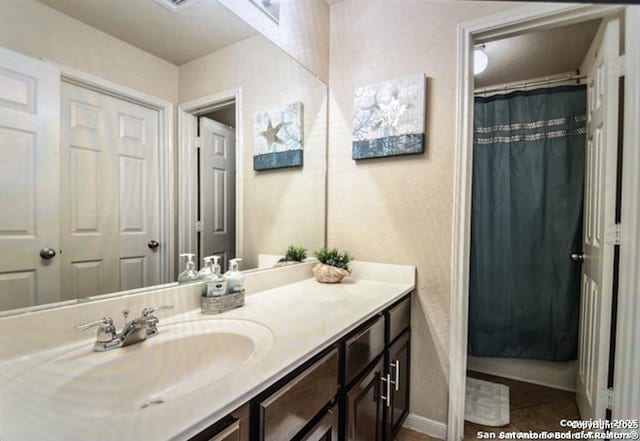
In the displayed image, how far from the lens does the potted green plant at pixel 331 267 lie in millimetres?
1685

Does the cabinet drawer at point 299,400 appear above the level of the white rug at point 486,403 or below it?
above

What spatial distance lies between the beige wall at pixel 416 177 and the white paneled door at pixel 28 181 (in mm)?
1369

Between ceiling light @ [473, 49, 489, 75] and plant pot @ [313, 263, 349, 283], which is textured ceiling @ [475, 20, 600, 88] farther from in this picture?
plant pot @ [313, 263, 349, 283]

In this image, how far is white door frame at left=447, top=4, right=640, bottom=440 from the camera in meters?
1.29

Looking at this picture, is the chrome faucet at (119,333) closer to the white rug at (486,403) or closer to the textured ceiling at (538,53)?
the white rug at (486,403)

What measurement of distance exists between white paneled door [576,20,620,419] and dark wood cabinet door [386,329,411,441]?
864 mm

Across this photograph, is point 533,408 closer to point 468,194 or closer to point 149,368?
point 468,194

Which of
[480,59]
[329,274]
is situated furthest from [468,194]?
[480,59]

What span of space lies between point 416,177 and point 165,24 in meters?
1.29

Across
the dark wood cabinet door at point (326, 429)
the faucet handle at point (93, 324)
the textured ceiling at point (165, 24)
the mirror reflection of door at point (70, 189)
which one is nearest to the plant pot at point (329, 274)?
the dark wood cabinet door at point (326, 429)

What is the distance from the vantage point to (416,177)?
1.66 metres

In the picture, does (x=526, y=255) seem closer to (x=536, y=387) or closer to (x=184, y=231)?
(x=536, y=387)

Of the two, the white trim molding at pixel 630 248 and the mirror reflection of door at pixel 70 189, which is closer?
the mirror reflection of door at pixel 70 189

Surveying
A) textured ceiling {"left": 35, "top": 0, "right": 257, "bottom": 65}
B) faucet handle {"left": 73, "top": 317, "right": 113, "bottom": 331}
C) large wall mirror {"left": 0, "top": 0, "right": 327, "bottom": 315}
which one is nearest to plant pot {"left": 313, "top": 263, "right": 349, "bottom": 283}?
large wall mirror {"left": 0, "top": 0, "right": 327, "bottom": 315}
